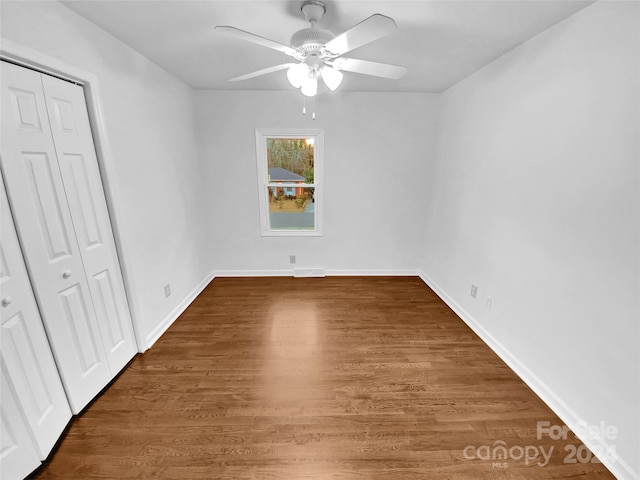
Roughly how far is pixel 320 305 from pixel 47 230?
2.43 m

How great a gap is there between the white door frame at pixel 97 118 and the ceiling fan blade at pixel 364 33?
1.55 meters

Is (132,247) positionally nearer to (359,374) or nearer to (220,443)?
(220,443)

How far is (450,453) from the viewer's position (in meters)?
1.54

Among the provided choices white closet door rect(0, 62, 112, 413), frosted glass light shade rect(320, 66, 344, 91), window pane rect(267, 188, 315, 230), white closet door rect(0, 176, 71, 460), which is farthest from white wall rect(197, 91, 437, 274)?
white closet door rect(0, 176, 71, 460)

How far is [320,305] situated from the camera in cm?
318

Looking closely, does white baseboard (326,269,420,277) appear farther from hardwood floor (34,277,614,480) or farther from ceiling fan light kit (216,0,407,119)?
ceiling fan light kit (216,0,407,119)

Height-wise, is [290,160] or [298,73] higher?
[298,73]

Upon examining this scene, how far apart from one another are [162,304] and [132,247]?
2.43ft

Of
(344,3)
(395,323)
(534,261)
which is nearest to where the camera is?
(344,3)

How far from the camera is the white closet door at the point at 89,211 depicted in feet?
5.27

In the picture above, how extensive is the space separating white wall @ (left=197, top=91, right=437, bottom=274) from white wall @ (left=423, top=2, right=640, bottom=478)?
3.42 feet

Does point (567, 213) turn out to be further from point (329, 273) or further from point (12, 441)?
point (12, 441)

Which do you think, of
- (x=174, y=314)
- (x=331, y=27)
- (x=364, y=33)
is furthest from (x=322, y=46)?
(x=174, y=314)

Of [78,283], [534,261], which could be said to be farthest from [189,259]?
[534,261]
